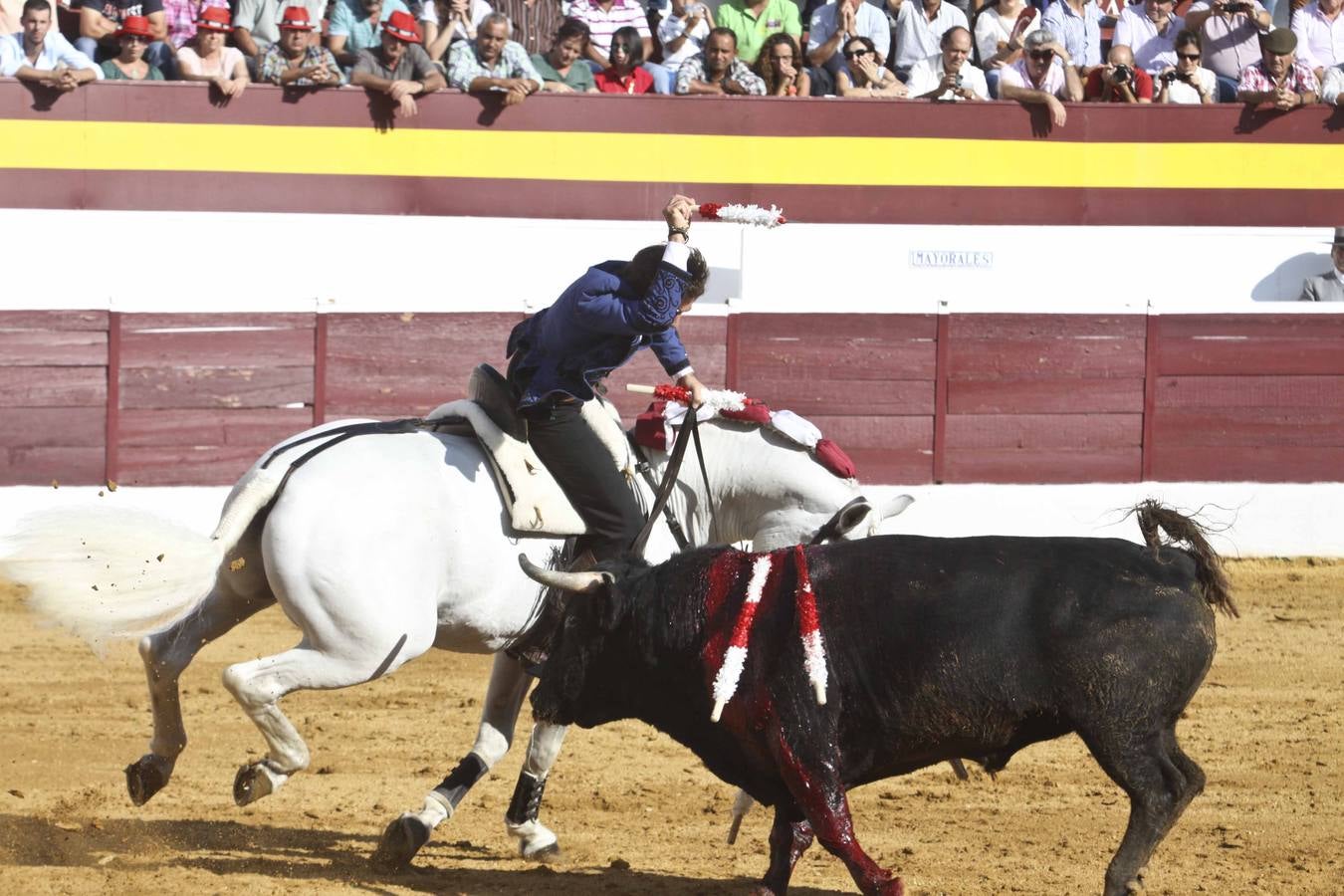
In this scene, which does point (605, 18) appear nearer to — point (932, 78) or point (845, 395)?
point (932, 78)

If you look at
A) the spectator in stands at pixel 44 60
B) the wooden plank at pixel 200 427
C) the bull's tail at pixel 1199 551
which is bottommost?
the wooden plank at pixel 200 427

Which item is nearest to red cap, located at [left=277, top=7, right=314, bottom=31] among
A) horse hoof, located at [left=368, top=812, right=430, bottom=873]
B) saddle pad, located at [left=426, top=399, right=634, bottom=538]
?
saddle pad, located at [left=426, top=399, right=634, bottom=538]

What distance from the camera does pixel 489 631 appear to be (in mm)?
4730

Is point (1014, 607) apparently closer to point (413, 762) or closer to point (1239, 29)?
point (413, 762)

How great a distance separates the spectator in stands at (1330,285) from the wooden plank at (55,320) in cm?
685

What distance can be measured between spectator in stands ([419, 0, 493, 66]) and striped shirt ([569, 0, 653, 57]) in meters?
0.66

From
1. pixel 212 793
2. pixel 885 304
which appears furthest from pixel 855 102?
pixel 212 793

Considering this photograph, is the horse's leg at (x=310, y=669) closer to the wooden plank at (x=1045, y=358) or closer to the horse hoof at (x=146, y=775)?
the horse hoof at (x=146, y=775)

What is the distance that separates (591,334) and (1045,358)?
18.7 feet

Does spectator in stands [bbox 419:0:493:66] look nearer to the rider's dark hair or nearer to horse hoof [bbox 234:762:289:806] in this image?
the rider's dark hair

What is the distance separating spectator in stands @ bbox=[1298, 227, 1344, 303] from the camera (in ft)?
34.8

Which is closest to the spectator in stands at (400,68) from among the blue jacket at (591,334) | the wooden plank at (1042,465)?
the wooden plank at (1042,465)

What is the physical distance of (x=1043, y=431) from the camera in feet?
32.8

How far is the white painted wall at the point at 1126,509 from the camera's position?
9820mm
